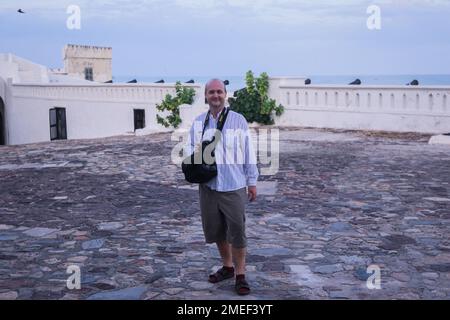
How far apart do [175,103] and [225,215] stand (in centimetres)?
1534

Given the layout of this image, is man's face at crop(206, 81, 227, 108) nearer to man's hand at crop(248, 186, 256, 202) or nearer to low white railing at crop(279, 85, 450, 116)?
man's hand at crop(248, 186, 256, 202)

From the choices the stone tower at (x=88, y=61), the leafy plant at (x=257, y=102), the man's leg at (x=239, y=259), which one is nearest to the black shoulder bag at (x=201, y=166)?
the man's leg at (x=239, y=259)

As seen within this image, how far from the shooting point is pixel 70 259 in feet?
17.3

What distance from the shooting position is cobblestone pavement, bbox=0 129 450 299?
454 centimetres

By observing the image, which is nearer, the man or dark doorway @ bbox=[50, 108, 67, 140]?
the man

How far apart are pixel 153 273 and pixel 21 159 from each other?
29.4 feet

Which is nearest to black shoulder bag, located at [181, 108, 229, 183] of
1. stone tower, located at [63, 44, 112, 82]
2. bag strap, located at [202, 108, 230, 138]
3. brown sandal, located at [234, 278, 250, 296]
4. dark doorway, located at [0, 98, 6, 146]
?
bag strap, located at [202, 108, 230, 138]

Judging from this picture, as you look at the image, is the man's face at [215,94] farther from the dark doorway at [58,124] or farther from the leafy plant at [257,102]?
the dark doorway at [58,124]

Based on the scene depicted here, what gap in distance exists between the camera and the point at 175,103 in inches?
765

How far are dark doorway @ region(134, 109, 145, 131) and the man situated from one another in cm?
1694

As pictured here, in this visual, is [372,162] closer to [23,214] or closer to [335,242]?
[335,242]

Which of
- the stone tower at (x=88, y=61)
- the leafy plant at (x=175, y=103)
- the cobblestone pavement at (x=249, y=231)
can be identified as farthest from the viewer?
the stone tower at (x=88, y=61)

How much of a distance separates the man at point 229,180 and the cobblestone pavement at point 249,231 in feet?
1.37

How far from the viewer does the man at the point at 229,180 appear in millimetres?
4301
